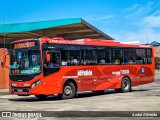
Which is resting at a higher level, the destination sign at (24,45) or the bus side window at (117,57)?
the destination sign at (24,45)

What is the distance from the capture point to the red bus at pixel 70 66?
56.4 ft

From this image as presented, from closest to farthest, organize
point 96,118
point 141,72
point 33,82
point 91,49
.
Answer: point 96,118 → point 33,82 → point 91,49 → point 141,72

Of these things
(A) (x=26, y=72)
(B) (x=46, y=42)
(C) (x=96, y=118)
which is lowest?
(C) (x=96, y=118)

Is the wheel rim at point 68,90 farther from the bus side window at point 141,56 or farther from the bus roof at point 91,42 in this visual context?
the bus side window at point 141,56

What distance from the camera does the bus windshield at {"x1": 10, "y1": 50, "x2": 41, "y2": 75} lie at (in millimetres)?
17094

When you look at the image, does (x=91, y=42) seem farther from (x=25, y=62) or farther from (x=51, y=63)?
(x=25, y=62)

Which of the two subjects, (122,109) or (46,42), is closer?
(122,109)

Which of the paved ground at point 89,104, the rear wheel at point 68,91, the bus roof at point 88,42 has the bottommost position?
the paved ground at point 89,104

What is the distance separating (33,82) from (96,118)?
673 centimetres

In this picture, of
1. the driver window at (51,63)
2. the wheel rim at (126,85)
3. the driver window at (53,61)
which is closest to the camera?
the driver window at (51,63)

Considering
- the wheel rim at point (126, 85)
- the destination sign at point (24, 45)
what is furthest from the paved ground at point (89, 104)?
the wheel rim at point (126, 85)

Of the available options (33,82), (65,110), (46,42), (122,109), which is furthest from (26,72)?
(122,109)

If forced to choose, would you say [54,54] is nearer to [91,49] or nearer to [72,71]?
[72,71]

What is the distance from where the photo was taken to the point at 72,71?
18.8 meters
